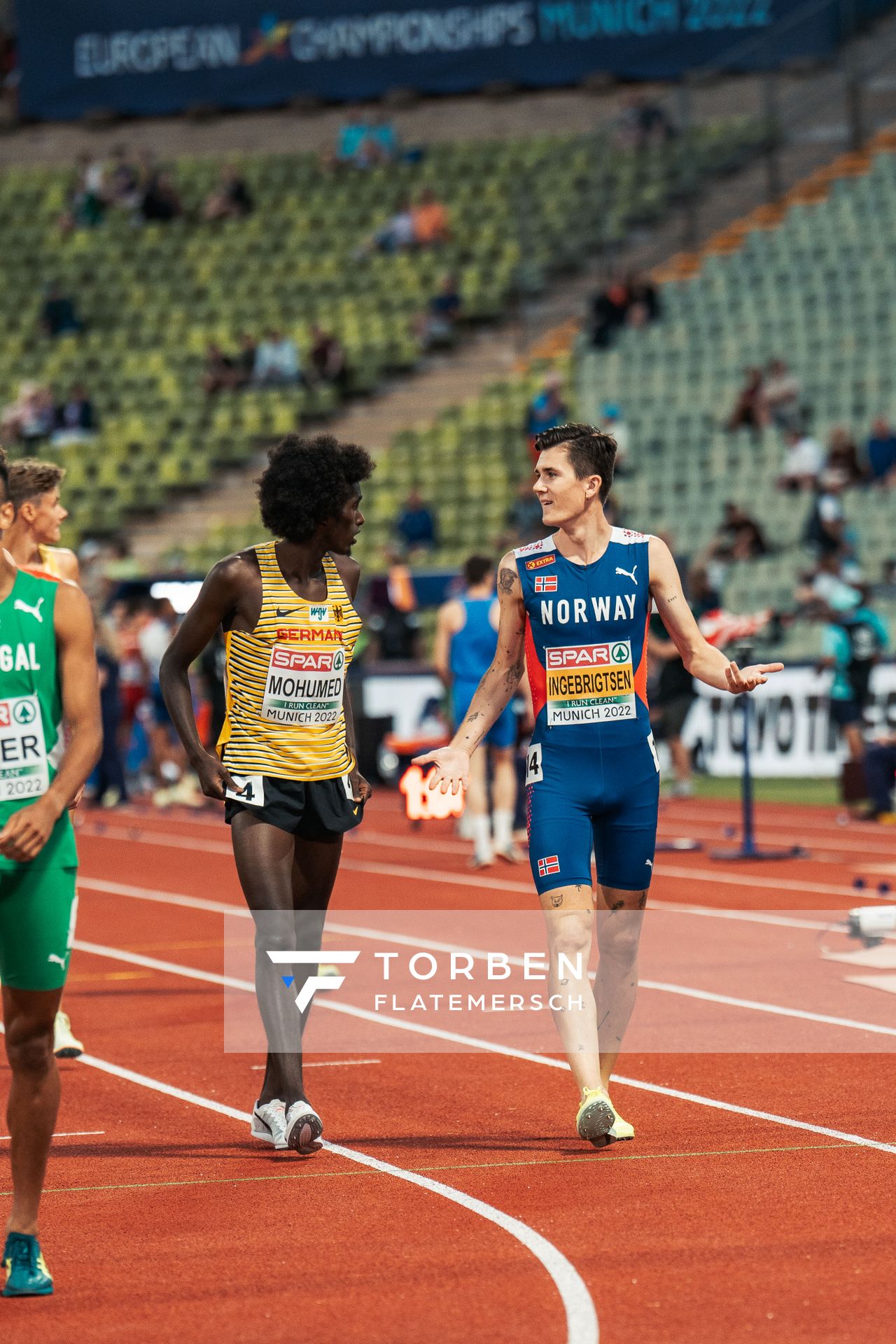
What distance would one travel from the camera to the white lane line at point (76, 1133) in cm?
722

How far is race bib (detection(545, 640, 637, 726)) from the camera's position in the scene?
687 centimetres

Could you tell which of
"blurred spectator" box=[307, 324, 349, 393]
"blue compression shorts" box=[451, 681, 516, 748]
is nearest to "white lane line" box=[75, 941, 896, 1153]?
"blue compression shorts" box=[451, 681, 516, 748]

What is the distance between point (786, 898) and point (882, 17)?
21.9 m

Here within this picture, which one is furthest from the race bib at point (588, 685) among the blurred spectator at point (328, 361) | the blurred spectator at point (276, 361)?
the blurred spectator at point (276, 361)

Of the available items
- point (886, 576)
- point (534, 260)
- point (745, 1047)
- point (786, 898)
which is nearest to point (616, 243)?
point (534, 260)

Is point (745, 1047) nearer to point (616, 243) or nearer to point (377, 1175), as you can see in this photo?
point (377, 1175)

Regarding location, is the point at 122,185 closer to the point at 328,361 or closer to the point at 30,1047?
the point at 328,361

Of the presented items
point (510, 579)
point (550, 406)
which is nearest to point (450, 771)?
point (510, 579)

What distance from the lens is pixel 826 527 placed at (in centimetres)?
2359

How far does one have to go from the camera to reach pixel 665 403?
2797 centimetres

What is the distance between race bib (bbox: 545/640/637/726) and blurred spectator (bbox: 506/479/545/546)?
59.7ft

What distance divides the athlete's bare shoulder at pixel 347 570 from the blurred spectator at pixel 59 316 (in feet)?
92.4

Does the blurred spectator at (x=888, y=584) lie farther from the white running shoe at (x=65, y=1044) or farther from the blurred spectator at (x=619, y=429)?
the white running shoe at (x=65, y=1044)

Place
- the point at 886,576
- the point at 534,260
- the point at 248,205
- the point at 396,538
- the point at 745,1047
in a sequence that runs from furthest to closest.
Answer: the point at 248,205
the point at 534,260
the point at 396,538
the point at 886,576
the point at 745,1047
